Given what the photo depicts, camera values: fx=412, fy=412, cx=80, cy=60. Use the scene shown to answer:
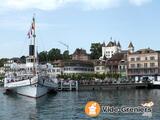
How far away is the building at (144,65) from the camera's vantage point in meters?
158

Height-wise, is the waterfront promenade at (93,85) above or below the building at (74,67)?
below

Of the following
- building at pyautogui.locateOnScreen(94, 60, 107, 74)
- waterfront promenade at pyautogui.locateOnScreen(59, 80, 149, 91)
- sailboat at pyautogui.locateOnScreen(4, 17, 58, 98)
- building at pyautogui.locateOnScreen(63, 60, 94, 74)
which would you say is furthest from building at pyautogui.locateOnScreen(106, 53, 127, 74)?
sailboat at pyautogui.locateOnScreen(4, 17, 58, 98)

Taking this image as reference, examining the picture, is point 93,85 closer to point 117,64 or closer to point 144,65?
point 144,65

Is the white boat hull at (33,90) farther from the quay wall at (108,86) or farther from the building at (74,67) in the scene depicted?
the building at (74,67)

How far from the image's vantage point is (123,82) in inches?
5354

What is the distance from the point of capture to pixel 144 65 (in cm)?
16188

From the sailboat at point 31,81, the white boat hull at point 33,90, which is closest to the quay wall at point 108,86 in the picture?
the sailboat at point 31,81

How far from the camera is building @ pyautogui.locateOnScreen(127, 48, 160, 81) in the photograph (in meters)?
158

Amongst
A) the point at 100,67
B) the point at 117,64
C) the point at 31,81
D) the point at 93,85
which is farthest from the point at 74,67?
the point at 31,81

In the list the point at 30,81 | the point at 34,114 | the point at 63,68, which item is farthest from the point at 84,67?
the point at 34,114

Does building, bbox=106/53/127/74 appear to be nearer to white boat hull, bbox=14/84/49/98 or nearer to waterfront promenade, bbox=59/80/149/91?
waterfront promenade, bbox=59/80/149/91

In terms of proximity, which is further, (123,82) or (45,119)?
(123,82)

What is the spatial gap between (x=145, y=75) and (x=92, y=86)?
42.2 metres

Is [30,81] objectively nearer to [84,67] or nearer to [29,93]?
[29,93]
